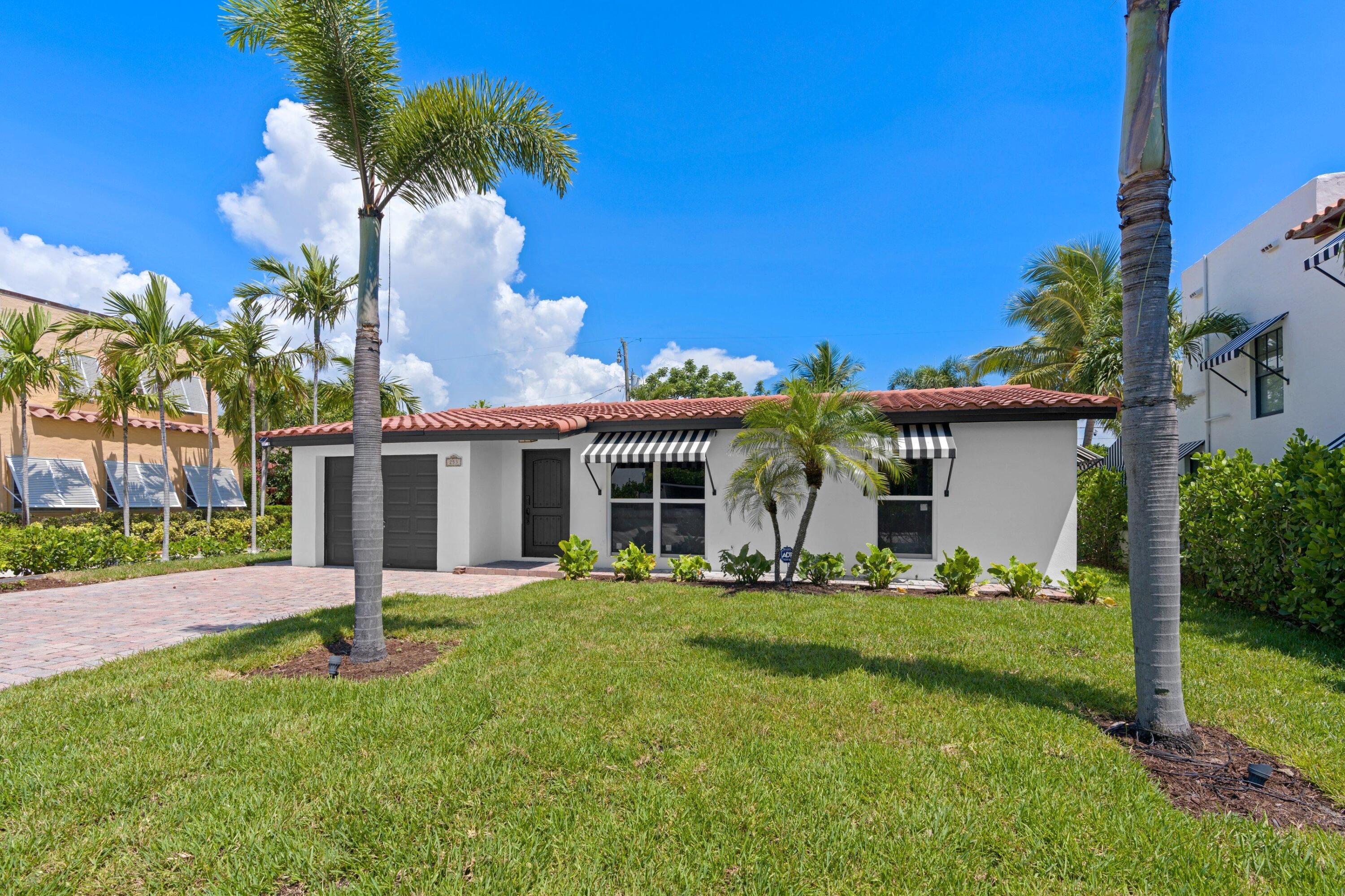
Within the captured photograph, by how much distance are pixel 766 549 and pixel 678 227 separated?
14177 millimetres

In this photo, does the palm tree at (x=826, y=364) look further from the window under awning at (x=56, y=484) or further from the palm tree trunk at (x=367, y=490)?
the window under awning at (x=56, y=484)

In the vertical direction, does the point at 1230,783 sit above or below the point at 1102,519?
below

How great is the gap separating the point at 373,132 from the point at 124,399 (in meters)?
15.2

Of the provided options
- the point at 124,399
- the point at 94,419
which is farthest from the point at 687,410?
the point at 94,419

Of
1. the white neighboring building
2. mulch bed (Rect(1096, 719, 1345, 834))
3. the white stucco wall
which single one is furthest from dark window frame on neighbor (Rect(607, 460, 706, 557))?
the white neighboring building

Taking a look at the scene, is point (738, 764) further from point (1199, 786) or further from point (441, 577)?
point (441, 577)

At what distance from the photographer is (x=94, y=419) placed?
2116 cm

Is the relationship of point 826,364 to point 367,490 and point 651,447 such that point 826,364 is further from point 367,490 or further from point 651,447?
point 367,490

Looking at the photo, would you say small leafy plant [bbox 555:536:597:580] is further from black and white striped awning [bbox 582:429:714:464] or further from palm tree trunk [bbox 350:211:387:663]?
palm tree trunk [bbox 350:211:387:663]

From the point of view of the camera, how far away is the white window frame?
13.0m

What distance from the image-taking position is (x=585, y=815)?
3738mm

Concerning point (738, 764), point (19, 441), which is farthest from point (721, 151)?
point (19, 441)

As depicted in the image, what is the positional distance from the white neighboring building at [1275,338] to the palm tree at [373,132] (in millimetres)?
13092

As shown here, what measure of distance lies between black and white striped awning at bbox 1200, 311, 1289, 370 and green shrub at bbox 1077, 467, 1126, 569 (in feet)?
13.0
